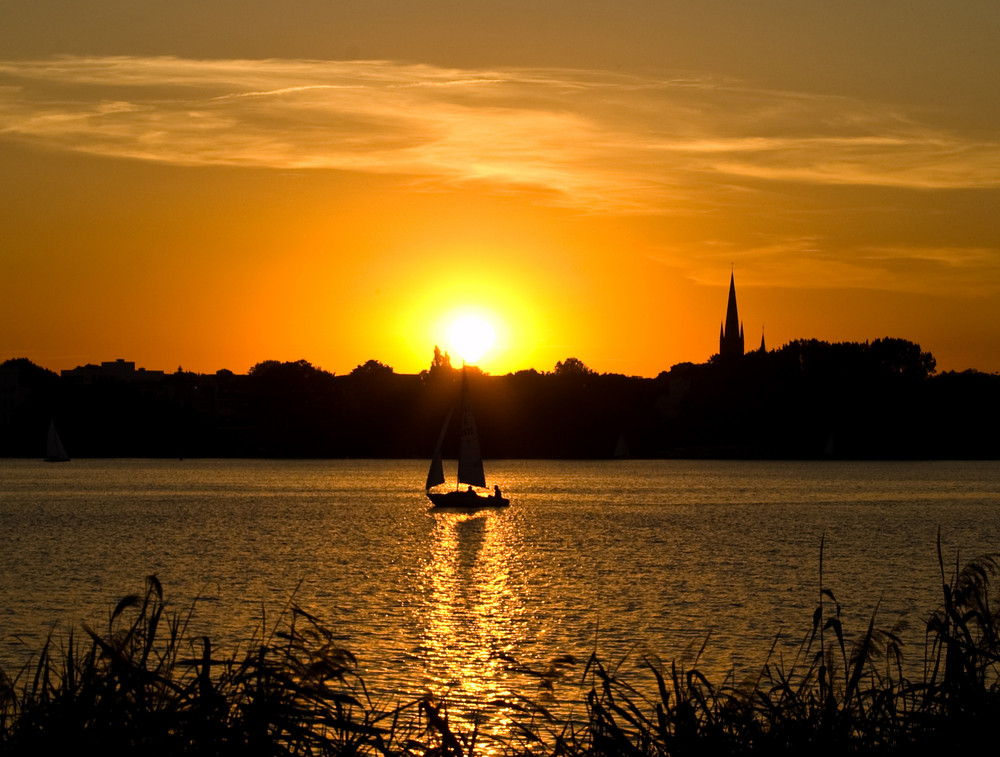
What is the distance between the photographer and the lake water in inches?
1335

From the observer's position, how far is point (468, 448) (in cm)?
8362

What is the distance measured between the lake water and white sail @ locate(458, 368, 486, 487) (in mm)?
3451

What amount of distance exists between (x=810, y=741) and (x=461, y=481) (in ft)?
253

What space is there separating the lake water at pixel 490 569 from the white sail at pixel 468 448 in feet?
11.3

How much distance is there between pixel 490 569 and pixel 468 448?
26077 mm

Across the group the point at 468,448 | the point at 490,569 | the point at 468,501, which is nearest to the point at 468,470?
the point at 468,501

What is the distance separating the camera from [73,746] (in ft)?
30.0

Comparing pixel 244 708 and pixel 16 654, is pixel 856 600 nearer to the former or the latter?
pixel 16 654

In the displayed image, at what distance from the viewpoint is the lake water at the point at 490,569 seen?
3391 cm

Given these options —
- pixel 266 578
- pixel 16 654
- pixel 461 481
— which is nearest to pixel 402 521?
pixel 461 481

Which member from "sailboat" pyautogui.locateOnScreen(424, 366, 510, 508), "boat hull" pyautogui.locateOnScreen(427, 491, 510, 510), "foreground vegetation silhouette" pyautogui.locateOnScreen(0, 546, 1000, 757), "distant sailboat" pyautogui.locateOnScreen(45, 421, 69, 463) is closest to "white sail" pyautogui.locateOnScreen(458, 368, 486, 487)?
"sailboat" pyautogui.locateOnScreen(424, 366, 510, 508)

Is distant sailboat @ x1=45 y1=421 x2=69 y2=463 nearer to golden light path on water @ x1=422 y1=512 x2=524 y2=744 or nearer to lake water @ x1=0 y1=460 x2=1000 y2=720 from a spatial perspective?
lake water @ x1=0 y1=460 x2=1000 y2=720

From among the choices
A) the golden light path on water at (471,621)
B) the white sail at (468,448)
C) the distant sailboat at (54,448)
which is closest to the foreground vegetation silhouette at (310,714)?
the golden light path on water at (471,621)

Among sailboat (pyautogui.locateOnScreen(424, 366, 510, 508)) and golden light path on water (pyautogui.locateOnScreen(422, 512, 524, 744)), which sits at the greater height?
sailboat (pyautogui.locateOnScreen(424, 366, 510, 508))
